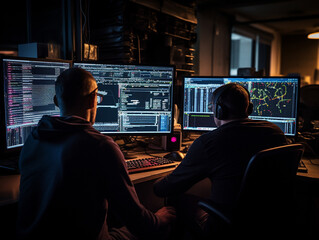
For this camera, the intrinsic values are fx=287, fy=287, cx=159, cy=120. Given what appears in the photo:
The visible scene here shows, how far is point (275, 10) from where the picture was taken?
22.3 feet

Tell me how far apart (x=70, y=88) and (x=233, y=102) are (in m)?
0.73

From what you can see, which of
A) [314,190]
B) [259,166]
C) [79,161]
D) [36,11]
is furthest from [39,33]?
[314,190]

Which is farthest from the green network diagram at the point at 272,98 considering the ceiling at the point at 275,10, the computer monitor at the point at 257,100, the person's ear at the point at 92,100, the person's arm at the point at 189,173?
the ceiling at the point at 275,10

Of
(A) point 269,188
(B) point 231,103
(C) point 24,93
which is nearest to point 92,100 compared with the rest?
(C) point 24,93

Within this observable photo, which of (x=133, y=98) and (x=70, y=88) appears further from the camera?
(x=133, y=98)

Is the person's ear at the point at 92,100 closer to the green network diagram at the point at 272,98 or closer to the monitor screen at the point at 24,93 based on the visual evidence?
the monitor screen at the point at 24,93

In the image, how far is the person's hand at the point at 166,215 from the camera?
1233 mm

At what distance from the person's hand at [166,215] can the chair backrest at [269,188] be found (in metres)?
0.30

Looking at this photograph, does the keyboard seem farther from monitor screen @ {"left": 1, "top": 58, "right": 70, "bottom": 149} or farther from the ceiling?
the ceiling

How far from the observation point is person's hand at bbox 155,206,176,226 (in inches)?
48.5

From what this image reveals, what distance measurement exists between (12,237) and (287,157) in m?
1.36

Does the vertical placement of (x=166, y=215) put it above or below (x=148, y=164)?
below

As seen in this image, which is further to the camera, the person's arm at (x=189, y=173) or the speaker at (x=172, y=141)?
the speaker at (x=172, y=141)

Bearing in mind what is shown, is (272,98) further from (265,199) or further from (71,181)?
(71,181)
